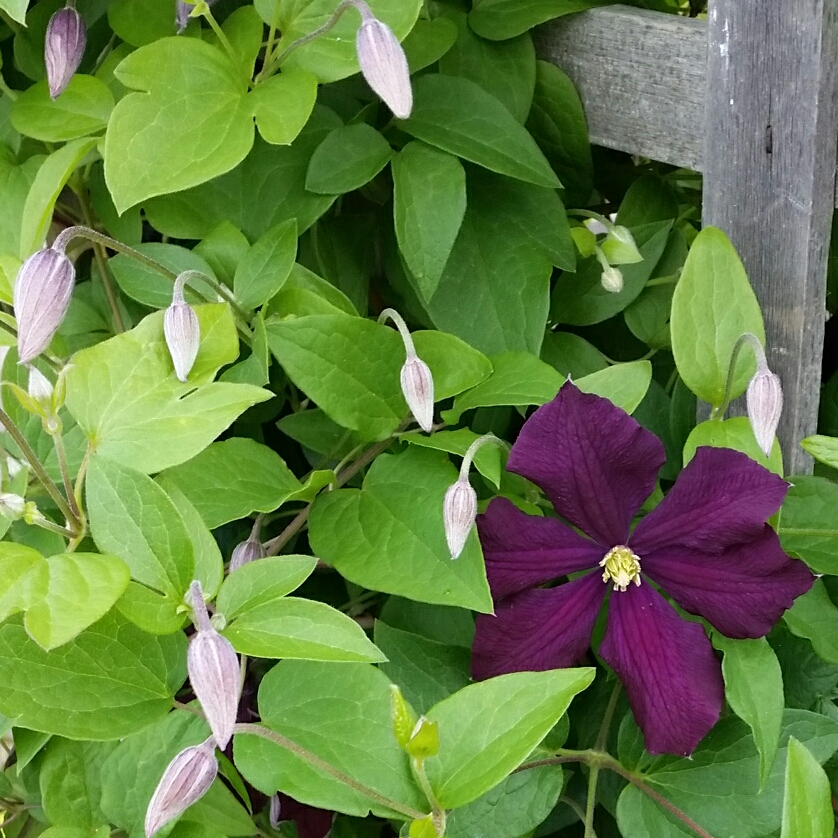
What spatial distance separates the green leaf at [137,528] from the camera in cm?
44

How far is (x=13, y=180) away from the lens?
67 cm

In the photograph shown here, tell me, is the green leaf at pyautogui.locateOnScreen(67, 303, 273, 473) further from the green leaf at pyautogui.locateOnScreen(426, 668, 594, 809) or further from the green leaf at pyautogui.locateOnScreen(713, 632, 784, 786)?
the green leaf at pyautogui.locateOnScreen(713, 632, 784, 786)

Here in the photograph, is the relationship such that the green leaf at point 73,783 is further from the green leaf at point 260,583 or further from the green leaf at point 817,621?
the green leaf at point 817,621

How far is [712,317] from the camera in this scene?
0.56 metres

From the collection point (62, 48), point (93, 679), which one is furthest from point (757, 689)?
point (62, 48)

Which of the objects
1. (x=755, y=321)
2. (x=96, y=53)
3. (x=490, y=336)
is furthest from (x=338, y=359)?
(x=96, y=53)

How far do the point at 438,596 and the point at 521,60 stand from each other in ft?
1.30

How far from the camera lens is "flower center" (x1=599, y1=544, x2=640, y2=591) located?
564mm

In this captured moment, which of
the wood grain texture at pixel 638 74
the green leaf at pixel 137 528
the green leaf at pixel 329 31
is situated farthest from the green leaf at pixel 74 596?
the wood grain texture at pixel 638 74

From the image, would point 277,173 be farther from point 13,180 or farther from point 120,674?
point 120,674

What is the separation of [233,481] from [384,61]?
0.25 metres

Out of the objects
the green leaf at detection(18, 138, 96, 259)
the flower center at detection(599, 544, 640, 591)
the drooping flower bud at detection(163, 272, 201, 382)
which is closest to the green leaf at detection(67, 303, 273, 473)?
the drooping flower bud at detection(163, 272, 201, 382)

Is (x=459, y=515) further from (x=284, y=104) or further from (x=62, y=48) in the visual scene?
(x=62, y=48)

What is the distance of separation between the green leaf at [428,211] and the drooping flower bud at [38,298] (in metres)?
0.21
